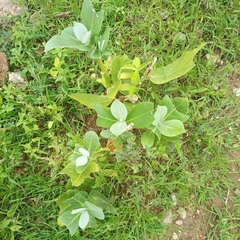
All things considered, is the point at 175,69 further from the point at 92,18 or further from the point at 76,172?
the point at 76,172

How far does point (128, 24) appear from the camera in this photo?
2514 mm

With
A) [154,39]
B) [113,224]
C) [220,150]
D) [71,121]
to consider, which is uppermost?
[154,39]

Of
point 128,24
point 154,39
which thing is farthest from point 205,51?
point 128,24

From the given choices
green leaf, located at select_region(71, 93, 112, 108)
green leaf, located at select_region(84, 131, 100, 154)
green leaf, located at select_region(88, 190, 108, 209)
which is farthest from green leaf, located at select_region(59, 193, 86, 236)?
green leaf, located at select_region(71, 93, 112, 108)

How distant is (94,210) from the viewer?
183cm

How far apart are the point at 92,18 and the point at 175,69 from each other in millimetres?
585

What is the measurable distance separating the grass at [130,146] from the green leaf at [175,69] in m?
0.22

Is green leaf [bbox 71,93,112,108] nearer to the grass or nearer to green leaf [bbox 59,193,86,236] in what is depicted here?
the grass

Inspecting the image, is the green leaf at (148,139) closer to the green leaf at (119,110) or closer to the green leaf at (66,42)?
the green leaf at (119,110)

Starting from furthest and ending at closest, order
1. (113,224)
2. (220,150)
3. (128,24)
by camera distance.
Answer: (128,24)
(220,150)
(113,224)

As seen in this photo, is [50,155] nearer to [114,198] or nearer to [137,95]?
[114,198]

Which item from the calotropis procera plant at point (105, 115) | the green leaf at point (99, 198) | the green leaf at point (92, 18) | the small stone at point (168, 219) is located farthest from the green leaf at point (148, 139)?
the green leaf at point (92, 18)

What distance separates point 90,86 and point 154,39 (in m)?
0.55

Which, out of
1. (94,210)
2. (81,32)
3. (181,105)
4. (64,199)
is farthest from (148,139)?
(81,32)
